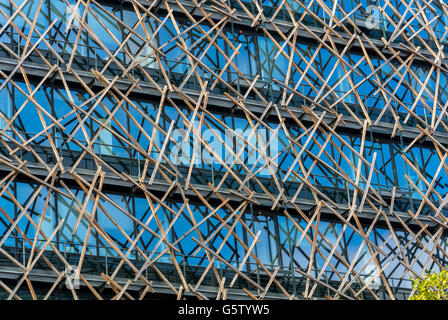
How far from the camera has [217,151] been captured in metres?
30.8

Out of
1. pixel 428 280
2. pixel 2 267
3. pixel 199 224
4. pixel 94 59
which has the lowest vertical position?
pixel 428 280

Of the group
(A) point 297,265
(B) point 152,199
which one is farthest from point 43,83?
(A) point 297,265

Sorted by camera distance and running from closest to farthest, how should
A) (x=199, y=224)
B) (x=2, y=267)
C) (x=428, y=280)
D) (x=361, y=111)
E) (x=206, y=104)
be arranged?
(x=428, y=280) → (x=2, y=267) → (x=199, y=224) → (x=206, y=104) → (x=361, y=111)

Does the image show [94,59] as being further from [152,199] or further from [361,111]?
[361,111]

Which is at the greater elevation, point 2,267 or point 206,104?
point 206,104

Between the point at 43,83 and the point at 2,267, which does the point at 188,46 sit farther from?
the point at 2,267

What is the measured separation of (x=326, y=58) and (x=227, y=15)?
3814 mm

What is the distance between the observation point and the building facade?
2803 cm

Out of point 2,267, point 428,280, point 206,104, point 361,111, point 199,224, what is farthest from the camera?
point 361,111

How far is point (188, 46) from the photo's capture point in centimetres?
3219

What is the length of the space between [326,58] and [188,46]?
4793mm

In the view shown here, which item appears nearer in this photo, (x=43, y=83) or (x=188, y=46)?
(x=43, y=83)

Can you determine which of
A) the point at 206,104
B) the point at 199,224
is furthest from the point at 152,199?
the point at 206,104

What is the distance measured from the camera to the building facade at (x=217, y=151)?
92.0 ft
